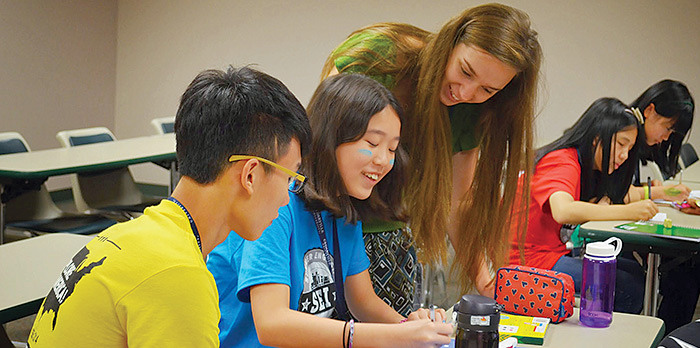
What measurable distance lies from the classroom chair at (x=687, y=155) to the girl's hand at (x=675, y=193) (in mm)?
1768

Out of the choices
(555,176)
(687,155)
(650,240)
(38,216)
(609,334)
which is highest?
(687,155)

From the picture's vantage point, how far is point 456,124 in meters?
2.17

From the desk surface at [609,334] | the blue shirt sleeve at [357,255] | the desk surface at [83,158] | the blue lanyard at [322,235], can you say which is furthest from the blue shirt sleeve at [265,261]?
the desk surface at [83,158]

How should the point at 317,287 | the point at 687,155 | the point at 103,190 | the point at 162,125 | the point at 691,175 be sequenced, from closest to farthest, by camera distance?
the point at 317,287 → the point at 691,175 → the point at 103,190 → the point at 687,155 → the point at 162,125

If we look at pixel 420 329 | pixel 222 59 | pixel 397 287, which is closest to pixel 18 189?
pixel 397 287

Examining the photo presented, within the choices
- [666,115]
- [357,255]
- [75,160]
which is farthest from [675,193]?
[75,160]

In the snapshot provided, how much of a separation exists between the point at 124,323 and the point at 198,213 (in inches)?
8.6

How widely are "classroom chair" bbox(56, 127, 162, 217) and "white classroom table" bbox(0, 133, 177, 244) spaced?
137mm

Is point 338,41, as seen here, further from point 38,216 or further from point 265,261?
point 265,261

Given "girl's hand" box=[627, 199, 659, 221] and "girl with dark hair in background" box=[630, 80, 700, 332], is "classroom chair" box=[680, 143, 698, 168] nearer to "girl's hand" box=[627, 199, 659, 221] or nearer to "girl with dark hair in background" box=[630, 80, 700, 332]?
"girl with dark hair in background" box=[630, 80, 700, 332]

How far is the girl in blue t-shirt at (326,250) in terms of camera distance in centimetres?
146

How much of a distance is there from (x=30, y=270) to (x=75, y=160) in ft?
7.01

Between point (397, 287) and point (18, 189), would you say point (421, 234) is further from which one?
point (18, 189)

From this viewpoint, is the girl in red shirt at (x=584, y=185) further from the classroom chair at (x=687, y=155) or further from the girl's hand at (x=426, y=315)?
the classroom chair at (x=687, y=155)
